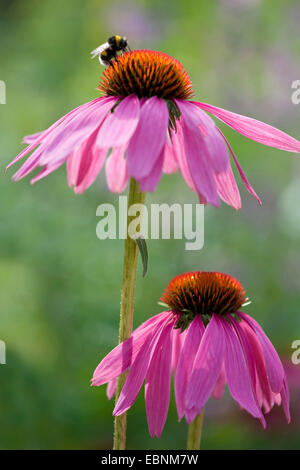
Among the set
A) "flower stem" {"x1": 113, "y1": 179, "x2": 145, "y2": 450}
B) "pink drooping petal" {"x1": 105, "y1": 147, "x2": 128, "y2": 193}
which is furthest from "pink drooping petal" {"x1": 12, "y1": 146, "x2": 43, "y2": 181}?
"pink drooping petal" {"x1": 105, "y1": 147, "x2": 128, "y2": 193}

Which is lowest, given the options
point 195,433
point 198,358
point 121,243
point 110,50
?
point 195,433

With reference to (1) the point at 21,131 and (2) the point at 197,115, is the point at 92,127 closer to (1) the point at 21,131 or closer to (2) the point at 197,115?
(2) the point at 197,115

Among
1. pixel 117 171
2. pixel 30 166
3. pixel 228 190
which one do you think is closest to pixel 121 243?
pixel 117 171

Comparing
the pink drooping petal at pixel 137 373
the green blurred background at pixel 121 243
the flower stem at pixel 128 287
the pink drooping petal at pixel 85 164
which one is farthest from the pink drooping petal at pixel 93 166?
the green blurred background at pixel 121 243

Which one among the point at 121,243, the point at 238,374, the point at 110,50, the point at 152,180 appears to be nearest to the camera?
the point at 152,180

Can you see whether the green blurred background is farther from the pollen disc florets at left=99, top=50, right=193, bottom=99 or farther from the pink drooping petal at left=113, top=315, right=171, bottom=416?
the pollen disc florets at left=99, top=50, right=193, bottom=99

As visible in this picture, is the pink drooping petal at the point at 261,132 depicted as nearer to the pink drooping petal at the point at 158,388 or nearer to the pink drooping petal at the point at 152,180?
the pink drooping petal at the point at 152,180

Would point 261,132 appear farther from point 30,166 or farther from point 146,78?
point 30,166
